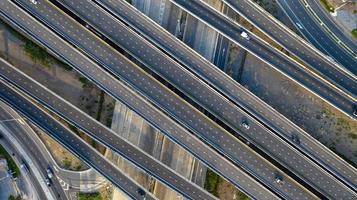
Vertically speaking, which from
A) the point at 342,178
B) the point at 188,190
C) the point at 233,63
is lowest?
the point at 188,190

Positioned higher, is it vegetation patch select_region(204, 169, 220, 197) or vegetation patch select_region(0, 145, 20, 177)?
vegetation patch select_region(204, 169, 220, 197)

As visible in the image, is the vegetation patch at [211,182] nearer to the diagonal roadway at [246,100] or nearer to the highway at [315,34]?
the diagonal roadway at [246,100]

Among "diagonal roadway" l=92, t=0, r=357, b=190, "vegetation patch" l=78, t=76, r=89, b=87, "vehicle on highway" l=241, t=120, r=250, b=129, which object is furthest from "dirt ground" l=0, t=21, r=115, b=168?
"vehicle on highway" l=241, t=120, r=250, b=129

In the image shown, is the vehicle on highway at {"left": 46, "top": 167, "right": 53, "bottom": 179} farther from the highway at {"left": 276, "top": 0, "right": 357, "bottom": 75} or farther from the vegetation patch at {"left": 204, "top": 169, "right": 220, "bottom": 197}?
the highway at {"left": 276, "top": 0, "right": 357, "bottom": 75}

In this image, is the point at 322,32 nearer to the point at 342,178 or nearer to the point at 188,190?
the point at 342,178

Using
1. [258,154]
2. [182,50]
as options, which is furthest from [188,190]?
[182,50]

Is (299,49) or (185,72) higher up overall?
(299,49)
